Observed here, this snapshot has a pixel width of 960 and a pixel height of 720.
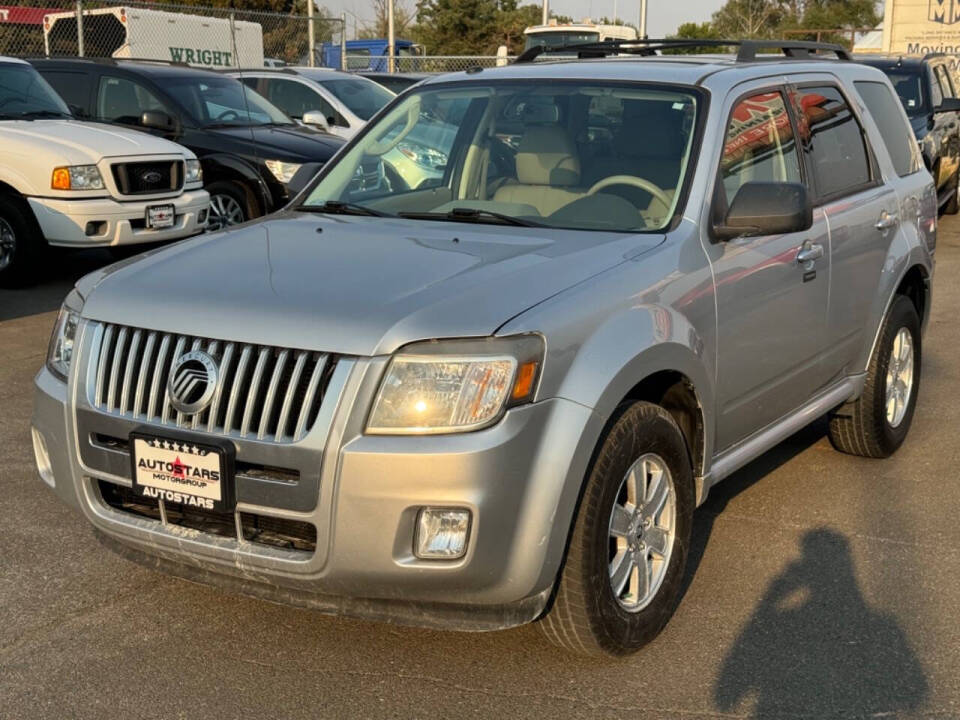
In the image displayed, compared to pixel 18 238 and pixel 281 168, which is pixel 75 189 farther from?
pixel 281 168

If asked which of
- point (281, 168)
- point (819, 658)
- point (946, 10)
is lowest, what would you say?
point (819, 658)

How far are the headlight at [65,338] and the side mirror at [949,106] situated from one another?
38.3ft

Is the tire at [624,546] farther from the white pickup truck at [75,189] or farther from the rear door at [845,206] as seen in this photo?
the white pickup truck at [75,189]

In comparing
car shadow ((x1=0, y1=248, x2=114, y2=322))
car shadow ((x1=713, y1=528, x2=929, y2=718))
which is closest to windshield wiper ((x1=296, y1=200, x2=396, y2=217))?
car shadow ((x1=713, y1=528, x2=929, y2=718))

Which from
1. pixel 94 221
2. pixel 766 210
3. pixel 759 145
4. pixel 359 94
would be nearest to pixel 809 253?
pixel 759 145

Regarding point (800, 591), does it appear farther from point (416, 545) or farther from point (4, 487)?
point (4, 487)

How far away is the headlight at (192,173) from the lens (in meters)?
10.7

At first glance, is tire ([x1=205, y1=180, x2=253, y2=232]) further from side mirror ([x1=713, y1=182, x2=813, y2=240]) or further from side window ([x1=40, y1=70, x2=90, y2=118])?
side mirror ([x1=713, y1=182, x2=813, y2=240])

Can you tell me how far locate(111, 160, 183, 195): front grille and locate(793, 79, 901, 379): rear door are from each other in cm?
622

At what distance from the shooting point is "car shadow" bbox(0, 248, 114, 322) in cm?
945

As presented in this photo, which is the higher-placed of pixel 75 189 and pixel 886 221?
pixel 886 221

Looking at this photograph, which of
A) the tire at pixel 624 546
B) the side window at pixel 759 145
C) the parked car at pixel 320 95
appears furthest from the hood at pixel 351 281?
the parked car at pixel 320 95

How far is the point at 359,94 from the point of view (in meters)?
16.2

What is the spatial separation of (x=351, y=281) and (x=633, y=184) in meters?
1.28
